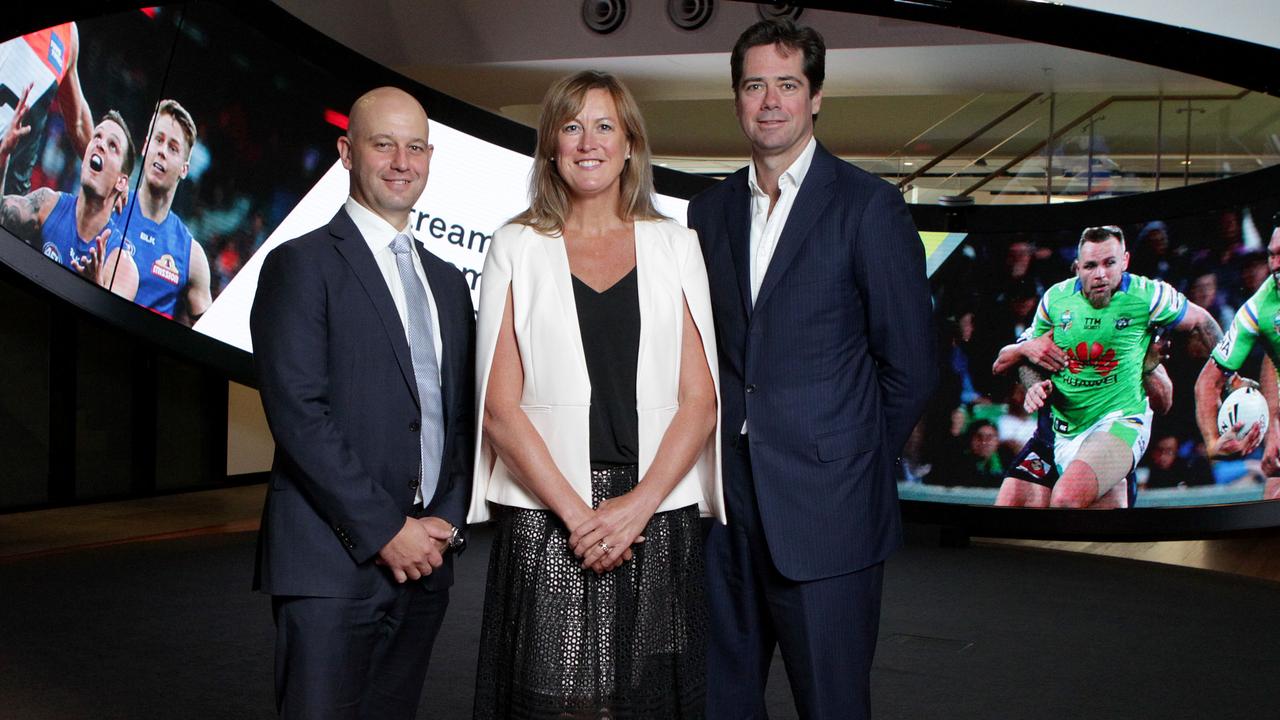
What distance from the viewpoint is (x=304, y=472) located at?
6.56ft

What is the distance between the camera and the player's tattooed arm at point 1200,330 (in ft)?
21.4

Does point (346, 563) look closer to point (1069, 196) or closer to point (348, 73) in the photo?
point (348, 73)

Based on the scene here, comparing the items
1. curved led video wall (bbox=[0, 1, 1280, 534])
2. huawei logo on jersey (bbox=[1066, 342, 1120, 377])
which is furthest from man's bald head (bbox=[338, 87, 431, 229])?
huawei logo on jersey (bbox=[1066, 342, 1120, 377])

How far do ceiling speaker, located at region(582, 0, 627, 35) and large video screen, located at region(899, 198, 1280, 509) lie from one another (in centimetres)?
321

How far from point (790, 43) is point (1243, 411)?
532 cm

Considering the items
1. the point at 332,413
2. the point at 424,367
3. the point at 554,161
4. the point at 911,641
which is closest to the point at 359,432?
the point at 332,413

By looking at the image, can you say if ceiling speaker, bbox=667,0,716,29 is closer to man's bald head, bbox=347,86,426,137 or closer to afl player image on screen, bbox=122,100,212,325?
afl player image on screen, bbox=122,100,212,325

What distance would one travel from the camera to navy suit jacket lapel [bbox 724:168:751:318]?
2.30m

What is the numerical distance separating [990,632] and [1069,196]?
3080 mm

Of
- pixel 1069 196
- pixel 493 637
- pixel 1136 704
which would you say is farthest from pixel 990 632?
pixel 493 637

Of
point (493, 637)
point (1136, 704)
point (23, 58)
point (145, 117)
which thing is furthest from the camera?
point (145, 117)

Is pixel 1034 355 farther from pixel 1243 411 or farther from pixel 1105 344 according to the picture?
pixel 1243 411

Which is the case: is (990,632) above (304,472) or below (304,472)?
below

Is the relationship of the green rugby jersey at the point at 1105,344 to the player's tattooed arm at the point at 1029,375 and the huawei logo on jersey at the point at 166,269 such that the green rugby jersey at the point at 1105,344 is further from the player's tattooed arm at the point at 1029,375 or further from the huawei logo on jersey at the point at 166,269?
the huawei logo on jersey at the point at 166,269
